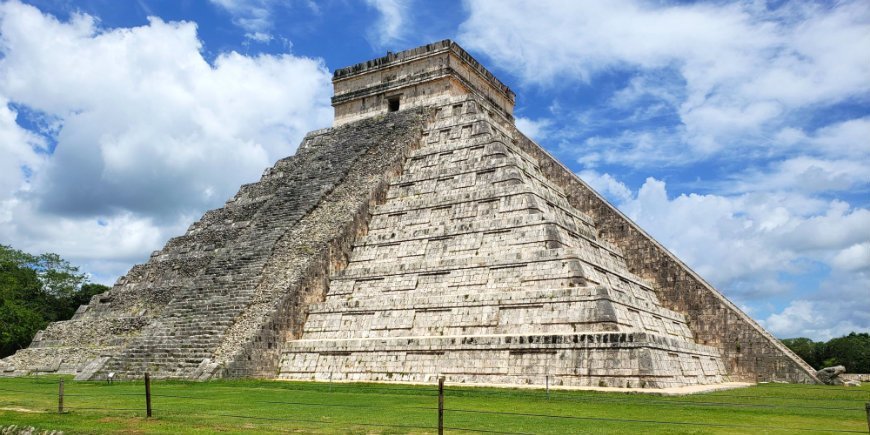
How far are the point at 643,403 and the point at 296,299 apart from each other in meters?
8.80

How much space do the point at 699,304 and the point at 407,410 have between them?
37.2 feet

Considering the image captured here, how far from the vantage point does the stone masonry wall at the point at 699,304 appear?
17750 mm

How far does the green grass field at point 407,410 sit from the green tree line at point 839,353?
1386 centimetres

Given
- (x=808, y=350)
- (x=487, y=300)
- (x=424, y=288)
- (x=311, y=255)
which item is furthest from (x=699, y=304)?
(x=808, y=350)

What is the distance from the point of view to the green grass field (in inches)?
336

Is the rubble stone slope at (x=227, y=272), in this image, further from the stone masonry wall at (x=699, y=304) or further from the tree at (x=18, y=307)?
the tree at (x=18, y=307)

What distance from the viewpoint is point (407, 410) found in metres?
10.2

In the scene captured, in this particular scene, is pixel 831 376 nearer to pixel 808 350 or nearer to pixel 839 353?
pixel 839 353

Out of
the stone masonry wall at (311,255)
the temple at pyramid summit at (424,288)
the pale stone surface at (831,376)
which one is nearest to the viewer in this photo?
the temple at pyramid summit at (424,288)

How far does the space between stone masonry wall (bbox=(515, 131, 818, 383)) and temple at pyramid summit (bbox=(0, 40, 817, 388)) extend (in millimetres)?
41

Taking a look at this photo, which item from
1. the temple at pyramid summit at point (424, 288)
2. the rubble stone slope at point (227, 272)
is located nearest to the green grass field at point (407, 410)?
the temple at pyramid summit at point (424, 288)

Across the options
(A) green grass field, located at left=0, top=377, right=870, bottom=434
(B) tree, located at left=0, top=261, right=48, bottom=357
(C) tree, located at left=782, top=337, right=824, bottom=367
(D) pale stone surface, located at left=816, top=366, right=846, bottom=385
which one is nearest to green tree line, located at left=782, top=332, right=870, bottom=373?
(C) tree, located at left=782, top=337, right=824, bottom=367

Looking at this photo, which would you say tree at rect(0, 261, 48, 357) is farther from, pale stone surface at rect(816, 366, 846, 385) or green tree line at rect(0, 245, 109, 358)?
pale stone surface at rect(816, 366, 846, 385)

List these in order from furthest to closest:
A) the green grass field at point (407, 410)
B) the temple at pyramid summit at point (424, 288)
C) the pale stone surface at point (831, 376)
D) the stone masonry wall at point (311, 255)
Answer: the pale stone surface at point (831, 376) < the stone masonry wall at point (311, 255) < the temple at pyramid summit at point (424, 288) < the green grass field at point (407, 410)
